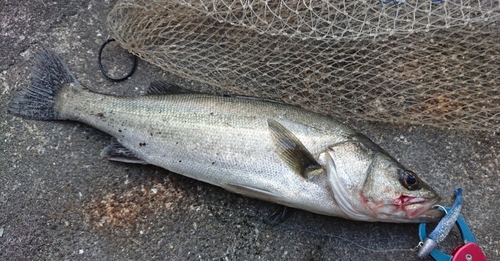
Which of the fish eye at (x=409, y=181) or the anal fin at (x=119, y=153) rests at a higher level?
the fish eye at (x=409, y=181)

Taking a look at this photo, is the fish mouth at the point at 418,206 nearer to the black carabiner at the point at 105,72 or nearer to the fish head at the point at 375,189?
the fish head at the point at 375,189

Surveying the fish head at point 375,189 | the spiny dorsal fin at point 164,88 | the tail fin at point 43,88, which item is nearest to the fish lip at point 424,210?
the fish head at point 375,189

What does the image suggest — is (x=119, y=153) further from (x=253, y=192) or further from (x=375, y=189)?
(x=375, y=189)

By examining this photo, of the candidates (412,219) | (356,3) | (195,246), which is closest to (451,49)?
(356,3)

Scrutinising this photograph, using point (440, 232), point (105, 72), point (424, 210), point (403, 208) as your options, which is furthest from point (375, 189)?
point (105, 72)

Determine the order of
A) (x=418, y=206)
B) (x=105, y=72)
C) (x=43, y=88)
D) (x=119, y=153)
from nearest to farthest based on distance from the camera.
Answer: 1. (x=418, y=206)
2. (x=119, y=153)
3. (x=43, y=88)
4. (x=105, y=72)

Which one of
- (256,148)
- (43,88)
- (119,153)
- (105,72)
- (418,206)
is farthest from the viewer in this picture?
(105,72)

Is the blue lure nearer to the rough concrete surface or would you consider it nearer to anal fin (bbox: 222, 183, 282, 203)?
the rough concrete surface
